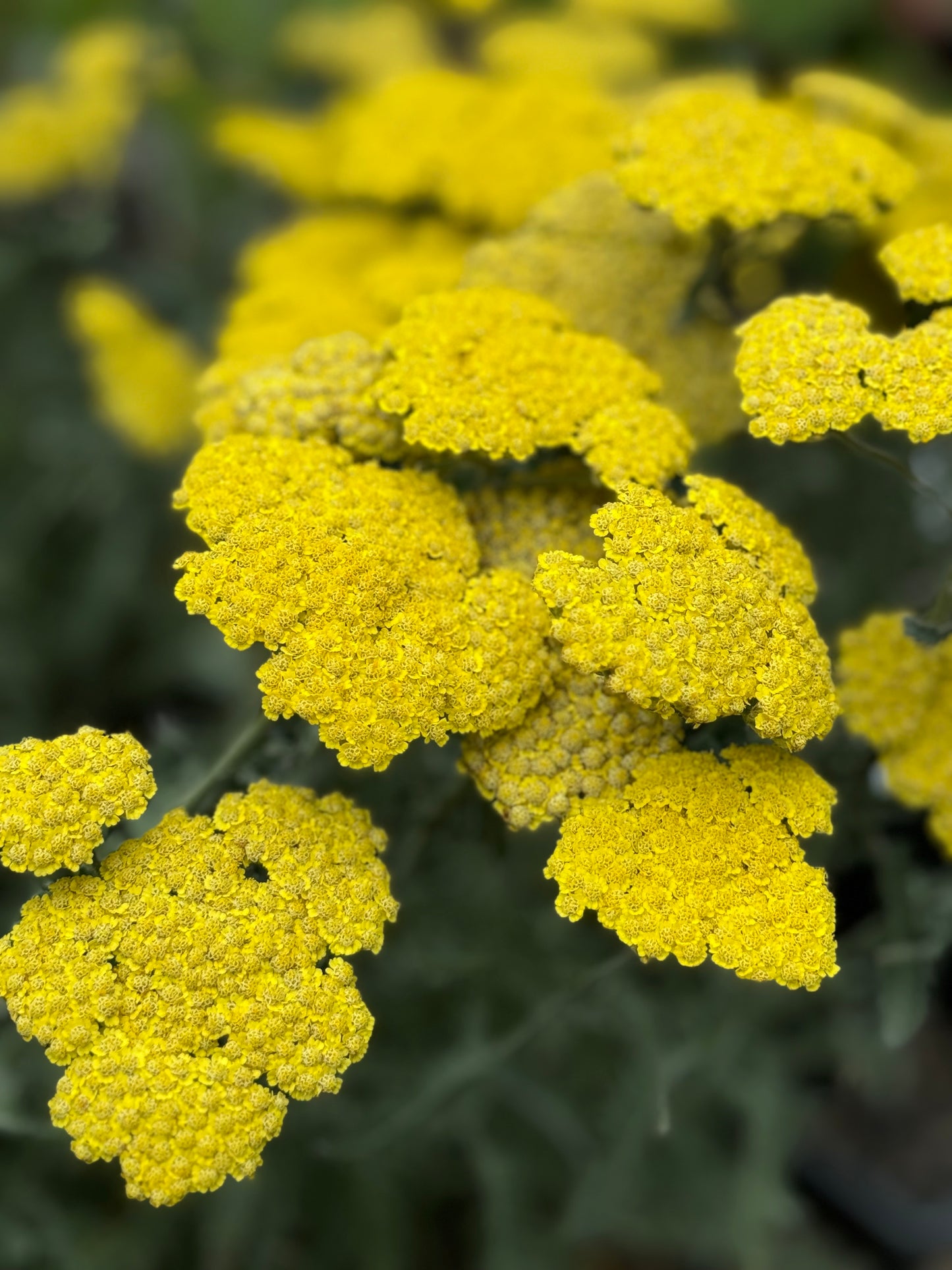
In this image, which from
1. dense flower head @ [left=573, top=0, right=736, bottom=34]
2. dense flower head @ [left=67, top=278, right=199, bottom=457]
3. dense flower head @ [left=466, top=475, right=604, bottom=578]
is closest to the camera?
dense flower head @ [left=466, top=475, right=604, bottom=578]

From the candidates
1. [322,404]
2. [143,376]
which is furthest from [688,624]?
[143,376]

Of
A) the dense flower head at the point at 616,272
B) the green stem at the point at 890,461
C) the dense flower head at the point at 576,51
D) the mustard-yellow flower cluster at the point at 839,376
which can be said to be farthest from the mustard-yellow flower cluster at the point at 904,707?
the dense flower head at the point at 576,51

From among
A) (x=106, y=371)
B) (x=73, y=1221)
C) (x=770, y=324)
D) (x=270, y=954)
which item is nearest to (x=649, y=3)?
(x=106, y=371)

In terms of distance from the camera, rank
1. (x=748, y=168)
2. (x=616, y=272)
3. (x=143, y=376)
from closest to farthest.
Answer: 1. (x=748, y=168)
2. (x=616, y=272)
3. (x=143, y=376)

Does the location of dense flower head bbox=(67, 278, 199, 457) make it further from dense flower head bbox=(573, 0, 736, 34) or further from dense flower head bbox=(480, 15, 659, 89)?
dense flower head bbox=(573, 0, 736, 34)

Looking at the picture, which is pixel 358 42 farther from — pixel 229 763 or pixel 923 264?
pixel 229 763

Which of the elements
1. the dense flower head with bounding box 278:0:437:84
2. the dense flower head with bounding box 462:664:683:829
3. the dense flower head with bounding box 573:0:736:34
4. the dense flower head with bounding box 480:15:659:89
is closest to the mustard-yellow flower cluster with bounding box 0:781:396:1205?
the dense flower head with bounding box 462:664:683:829
